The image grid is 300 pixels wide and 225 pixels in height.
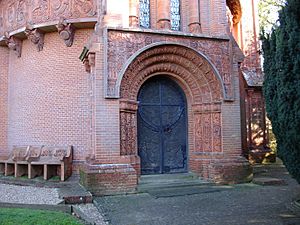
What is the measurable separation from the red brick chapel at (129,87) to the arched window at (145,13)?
0.03 metres

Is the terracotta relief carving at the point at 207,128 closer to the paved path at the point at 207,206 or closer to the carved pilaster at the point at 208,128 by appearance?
the carved pilaster at the point at 208,128

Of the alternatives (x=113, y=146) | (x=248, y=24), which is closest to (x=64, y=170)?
(x=113, y=146)

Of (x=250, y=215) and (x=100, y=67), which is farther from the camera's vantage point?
(x=100, y=67)

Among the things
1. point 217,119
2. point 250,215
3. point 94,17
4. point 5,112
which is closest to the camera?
point 250,215

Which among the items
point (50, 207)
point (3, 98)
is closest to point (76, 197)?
point (50, 207)

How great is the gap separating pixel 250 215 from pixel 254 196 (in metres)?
2.01

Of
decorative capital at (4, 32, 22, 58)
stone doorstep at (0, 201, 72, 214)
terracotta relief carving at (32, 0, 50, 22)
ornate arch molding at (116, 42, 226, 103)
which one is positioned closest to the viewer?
stone doorstep at (0, 201, 72, 214)

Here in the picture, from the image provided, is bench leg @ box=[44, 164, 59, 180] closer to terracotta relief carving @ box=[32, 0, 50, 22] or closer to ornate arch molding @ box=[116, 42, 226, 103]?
ornate arch molding @ box=[116, 42, 226, 103]

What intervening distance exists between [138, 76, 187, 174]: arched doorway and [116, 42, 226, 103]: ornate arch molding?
56 centimetres

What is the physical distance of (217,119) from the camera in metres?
10.6

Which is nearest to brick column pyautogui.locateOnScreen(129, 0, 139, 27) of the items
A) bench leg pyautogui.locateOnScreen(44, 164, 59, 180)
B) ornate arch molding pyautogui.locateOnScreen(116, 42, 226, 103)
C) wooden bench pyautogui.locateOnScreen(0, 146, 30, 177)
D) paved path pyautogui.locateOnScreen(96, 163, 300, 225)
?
ornate arch molding pyautogui.locateOnScreen(116, 42, 226, 103)

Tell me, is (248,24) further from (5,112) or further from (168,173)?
(5,112)

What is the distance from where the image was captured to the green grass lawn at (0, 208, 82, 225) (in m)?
5.75

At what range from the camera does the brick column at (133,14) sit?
1031 cm
